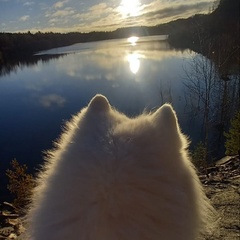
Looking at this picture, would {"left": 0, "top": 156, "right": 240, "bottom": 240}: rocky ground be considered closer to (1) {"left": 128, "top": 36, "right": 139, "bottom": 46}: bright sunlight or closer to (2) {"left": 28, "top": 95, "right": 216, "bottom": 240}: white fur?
(2) {"left": 28, "top": 95, "right": 216, "bottom": 240}: white fur

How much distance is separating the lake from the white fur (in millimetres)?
10873

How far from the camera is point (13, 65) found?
6359 cm

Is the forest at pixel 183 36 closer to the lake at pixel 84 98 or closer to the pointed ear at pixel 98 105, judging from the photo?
the lake at pixel 84 98

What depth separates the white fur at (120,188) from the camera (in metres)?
1.02

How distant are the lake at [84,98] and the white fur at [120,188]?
1087cm

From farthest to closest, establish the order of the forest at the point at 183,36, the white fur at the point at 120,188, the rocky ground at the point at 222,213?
the forest at the point at 183,36 < the rocky ground at the point at 222,213 < the white fur at the point at 120,188

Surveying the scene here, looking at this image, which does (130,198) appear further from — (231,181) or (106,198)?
(231,181)

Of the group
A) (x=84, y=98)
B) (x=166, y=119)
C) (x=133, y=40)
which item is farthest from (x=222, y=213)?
(x=133, y=40)

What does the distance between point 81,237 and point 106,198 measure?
0.17 meters

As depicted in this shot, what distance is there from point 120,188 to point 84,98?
32.1 meters

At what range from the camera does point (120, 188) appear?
102cm

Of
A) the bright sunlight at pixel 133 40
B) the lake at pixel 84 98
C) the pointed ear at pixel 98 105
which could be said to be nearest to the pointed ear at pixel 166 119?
the pointed ear at pixel 98 105

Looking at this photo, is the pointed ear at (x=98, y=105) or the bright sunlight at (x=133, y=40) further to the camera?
the bright sunlight at (x=133, y=40)

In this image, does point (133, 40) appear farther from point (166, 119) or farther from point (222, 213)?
point (166, 119)
